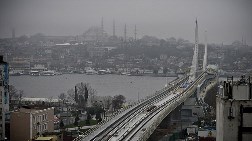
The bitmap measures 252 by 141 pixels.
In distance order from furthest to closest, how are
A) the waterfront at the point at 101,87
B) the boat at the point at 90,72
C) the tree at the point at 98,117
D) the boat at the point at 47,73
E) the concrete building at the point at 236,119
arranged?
the boat at the point at 90,72 < the boat at the point at 47,73 < the waterfront at the point at 101,87 < the tree at the point at 98,117 < the concrete building at the point at 236,119

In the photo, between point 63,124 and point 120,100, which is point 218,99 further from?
point 120,100

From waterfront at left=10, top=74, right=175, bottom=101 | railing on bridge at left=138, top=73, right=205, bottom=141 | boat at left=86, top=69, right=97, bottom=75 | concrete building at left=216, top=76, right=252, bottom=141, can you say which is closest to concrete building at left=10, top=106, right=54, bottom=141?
railing on bridge at left=138, top=73, right=205, bottom=141

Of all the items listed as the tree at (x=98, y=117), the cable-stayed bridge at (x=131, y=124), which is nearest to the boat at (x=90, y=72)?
the cable-stayed bridge at (x=131, y=124)

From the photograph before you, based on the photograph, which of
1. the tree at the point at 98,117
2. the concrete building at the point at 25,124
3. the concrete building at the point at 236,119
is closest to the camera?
the concrete building at the point at 236,119

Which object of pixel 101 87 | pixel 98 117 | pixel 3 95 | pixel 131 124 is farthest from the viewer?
pixel 101 87

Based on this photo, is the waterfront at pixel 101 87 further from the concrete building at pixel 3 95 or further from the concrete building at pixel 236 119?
the concrete building at pixel 236 119

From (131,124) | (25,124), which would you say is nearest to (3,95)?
(25,124)

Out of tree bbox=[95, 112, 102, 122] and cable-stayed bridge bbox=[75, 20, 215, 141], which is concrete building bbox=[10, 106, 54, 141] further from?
tree bbox=[95, 112, 102, 122]

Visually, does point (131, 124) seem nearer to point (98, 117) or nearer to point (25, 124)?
point (25, 124)

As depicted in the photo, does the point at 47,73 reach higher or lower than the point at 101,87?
higher

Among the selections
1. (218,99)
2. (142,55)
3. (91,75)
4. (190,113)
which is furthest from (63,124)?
(142,55)

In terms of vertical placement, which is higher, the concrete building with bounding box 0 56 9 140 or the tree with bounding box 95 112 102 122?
the concrete building with bounding box 0 56 9 140
